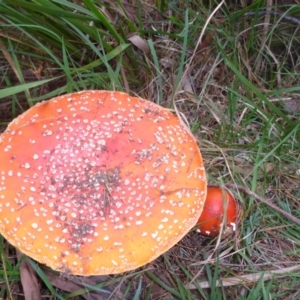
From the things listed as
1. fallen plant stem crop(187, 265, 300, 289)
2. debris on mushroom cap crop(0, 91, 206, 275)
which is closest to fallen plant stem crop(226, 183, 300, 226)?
fallen plant stem crop(187, 265, 300, 289)

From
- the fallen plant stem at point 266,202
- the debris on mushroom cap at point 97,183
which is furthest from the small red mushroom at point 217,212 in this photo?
the debris on mushroom cap at point 97,183

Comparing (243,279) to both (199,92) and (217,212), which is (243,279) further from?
(199,92)

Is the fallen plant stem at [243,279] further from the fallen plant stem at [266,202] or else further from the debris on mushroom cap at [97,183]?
the debris on mushroom cap at [97,183]

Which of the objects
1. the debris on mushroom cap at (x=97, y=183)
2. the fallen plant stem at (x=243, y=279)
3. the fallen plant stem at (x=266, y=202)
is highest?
the debris on mushroom cap at (x=97, y=183)

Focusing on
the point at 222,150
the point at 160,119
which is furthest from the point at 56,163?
the point at 222,150

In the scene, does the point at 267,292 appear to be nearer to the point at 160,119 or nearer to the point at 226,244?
the point at 226,244

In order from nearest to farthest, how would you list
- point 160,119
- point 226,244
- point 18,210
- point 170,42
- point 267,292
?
point 18,210
point 160,119
point 267,292
point 226,244
point 170,42
